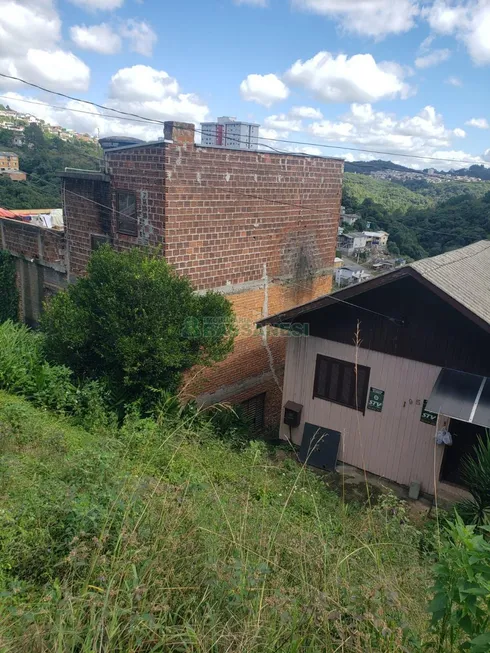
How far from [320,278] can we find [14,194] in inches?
863

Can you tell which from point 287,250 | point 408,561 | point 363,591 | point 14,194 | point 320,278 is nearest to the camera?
point 363,591

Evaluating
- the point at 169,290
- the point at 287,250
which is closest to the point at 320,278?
the point at 287,250

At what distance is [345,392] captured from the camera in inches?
356

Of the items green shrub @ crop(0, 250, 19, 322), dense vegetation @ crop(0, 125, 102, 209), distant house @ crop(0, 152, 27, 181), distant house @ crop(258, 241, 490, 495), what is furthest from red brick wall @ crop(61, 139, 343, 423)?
distant house @ crop(0, 152, 27, 181)

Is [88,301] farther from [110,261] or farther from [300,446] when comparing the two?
[300,446]

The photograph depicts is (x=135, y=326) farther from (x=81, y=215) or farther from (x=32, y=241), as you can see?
(x=32, y=241)

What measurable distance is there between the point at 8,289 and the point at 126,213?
637 centimetres

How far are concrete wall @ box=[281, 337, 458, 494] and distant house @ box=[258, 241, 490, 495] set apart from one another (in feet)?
0.06

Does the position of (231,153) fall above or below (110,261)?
above

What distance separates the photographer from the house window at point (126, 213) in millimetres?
9766

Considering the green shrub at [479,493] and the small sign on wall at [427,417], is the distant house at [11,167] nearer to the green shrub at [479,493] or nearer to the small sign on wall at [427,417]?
the small sign on wall at [427,417]

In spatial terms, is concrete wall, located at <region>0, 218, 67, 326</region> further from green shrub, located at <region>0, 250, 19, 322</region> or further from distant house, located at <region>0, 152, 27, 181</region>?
distant house, located at <region>0, 152, 27, 181</region>

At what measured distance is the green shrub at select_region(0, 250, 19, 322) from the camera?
45.8 feet

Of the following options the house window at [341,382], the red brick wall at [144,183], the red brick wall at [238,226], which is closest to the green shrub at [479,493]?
the house window at [341,382]
